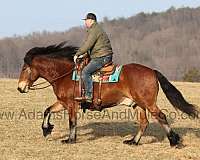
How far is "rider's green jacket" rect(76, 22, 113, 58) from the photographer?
9828mm

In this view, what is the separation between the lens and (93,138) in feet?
36.1

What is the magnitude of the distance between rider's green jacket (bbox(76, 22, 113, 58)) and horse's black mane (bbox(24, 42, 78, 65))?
72 centimetres

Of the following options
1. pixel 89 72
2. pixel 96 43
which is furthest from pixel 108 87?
pixel 96 43

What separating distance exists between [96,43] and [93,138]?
2576 millimetres

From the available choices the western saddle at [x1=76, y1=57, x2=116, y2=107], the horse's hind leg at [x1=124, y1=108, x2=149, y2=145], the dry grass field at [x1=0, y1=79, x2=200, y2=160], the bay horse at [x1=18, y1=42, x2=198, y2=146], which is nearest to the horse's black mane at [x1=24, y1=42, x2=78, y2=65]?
the bay horse at [x1=18, y1=42, x2=198, y2=146]

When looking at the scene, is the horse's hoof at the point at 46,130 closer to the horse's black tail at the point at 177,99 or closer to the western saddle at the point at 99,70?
the western saddle at the point at 99,70

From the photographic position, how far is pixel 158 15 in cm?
17012

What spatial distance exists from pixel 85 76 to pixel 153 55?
4616 inches

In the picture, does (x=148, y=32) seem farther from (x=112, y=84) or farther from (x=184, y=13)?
(x=112, y=84)

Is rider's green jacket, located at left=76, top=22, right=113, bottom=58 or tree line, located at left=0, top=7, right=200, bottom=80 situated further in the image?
tree line, located at left=0, top=7, right=200, bottom=80

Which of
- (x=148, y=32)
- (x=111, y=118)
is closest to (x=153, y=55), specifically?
(x=148, y=32)

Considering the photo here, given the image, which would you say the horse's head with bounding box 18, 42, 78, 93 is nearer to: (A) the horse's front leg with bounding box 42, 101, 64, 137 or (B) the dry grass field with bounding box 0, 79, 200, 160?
(A) the horse's front leg with bounding box 42, 101, 64, 137

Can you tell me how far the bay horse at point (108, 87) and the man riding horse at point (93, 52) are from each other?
0.79 ft

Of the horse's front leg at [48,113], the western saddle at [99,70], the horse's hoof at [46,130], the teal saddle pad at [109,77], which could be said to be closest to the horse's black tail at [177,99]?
the teal saddle pad at [109,77]
